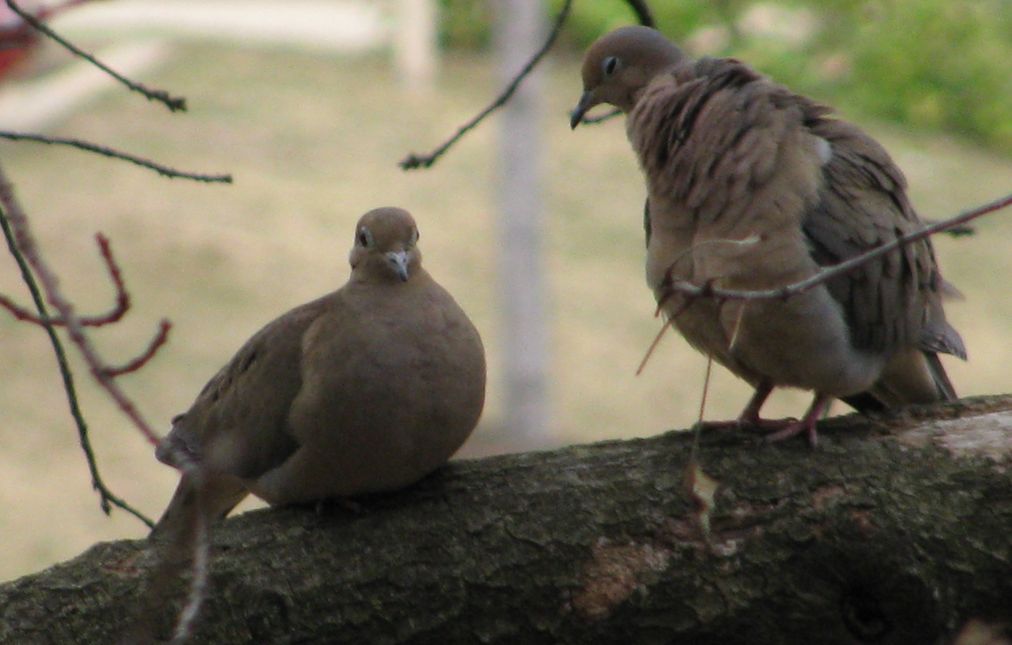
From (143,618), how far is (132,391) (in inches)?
289

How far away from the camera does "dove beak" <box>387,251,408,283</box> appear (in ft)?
8.48

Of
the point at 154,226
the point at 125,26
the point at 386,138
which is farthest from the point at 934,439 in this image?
the point at 125,26

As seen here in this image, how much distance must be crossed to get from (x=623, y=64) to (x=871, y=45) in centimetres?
268

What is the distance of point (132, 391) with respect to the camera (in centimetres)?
835

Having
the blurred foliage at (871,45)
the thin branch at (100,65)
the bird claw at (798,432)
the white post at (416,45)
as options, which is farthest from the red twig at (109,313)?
the white post at (416,45)

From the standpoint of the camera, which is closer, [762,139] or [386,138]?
[762,139]

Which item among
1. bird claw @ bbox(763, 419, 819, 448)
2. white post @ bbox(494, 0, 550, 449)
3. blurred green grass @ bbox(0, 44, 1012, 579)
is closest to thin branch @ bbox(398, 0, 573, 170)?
bird claw @ bbox(763, 419, 819, 448)

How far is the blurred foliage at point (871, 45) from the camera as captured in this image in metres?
5.37

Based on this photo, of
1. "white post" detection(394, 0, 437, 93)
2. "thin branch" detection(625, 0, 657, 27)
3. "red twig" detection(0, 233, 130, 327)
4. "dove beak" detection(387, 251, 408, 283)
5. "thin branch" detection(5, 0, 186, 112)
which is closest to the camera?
"red twig" detection(0, 233, 130, 327)

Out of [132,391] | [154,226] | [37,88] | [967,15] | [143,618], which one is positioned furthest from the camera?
[37,88]

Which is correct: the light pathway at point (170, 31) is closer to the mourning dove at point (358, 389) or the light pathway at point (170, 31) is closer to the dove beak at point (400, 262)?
the mourning dove at point (358, 389)

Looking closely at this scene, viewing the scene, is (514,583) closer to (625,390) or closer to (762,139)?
(762,139)

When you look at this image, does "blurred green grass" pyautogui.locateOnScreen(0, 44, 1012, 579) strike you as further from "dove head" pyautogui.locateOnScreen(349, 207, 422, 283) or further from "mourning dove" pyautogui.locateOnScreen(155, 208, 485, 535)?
"dove head" pyautogui.locateOnScreen(349, 207, 422, 283)

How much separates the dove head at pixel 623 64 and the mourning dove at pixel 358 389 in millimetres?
701
